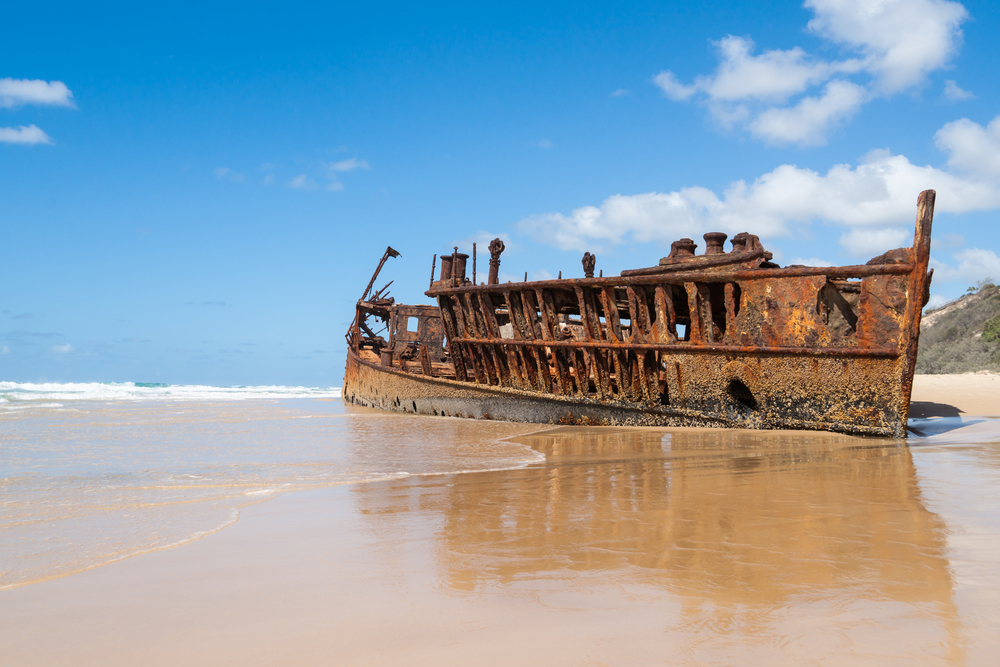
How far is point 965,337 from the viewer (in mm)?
25016

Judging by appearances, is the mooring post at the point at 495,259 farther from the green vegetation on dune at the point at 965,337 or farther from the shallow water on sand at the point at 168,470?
the green vegetation on dune at the point at 965,337

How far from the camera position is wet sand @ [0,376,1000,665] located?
1.63m

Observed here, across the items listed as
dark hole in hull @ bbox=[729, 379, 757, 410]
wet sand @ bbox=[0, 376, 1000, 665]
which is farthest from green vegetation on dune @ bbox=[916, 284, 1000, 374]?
wet sand @ bbox=[0, 376, 1000, 665]

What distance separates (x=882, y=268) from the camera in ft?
21.1

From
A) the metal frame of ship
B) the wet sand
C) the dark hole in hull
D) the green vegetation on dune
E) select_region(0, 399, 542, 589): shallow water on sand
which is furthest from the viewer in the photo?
the green vegetation on dune

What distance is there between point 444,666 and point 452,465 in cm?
371

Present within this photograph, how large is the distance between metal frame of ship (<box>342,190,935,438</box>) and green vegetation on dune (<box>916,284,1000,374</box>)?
15219mm

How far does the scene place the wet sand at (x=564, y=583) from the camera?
1635mm

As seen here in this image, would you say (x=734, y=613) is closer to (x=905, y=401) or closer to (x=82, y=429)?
(x=905, y=401)

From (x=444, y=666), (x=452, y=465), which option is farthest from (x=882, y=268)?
(x=444, y=666)

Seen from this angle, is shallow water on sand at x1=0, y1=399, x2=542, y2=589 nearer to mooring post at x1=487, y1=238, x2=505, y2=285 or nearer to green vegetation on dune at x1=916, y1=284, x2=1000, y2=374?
mooring post at x1=487, y1=238, x2=505, y2=285

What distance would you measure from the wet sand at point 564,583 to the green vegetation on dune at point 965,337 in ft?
64.2

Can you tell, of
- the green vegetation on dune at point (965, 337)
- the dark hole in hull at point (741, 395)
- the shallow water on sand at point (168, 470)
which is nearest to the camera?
the shallow water on sand at point (168, 470)

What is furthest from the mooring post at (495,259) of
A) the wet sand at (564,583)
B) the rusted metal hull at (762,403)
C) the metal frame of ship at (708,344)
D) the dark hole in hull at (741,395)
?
the wet sand at (564,583)
